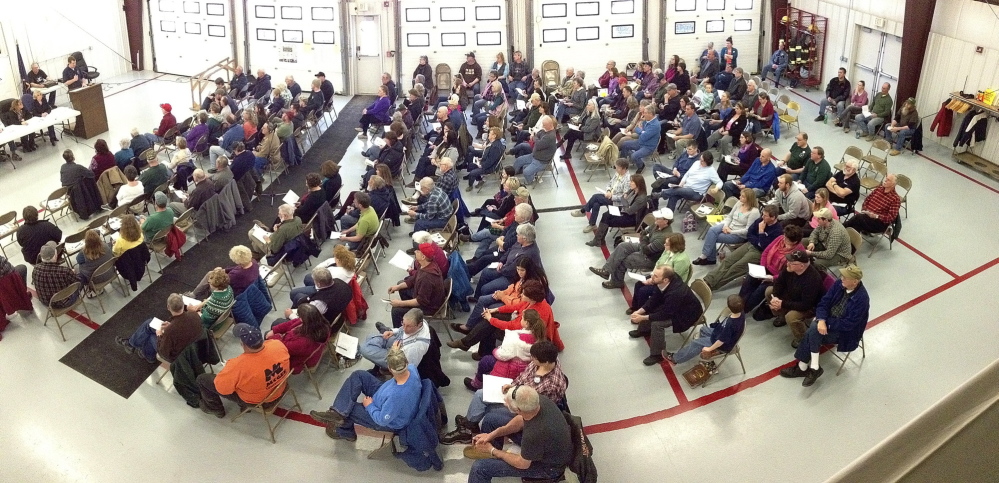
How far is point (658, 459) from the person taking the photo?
6.15 m

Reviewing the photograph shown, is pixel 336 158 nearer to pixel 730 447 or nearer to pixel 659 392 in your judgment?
pixel 659 392

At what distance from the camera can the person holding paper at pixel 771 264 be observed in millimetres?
7520

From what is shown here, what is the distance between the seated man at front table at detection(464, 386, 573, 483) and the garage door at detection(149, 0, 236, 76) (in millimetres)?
15680

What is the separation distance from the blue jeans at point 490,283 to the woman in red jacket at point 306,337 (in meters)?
1.84

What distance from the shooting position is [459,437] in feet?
20.5

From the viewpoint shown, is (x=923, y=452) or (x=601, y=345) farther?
(x=601, y=345)

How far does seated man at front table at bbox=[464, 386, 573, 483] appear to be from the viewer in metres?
4.98

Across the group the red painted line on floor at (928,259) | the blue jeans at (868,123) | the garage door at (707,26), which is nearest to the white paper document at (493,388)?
the red painted line on floor at (928,259)

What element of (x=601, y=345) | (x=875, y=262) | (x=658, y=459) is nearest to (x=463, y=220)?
(x=601, y=345)

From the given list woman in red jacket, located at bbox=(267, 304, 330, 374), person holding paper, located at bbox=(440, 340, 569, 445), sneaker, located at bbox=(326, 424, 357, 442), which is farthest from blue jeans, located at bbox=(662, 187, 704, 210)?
sneaker, located at bbox=(326, 424, 357, 442)

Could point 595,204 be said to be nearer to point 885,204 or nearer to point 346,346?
point 885,204

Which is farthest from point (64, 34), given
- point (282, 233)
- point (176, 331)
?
point (176, 331)

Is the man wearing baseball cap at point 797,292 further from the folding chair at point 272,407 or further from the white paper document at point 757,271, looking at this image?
the folding chair at point 272,407

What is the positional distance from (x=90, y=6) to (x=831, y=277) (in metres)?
17.9
